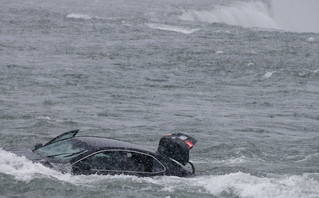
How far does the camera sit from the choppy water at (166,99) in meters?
11.5

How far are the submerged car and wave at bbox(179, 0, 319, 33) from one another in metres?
53.6

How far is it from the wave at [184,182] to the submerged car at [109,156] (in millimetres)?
123

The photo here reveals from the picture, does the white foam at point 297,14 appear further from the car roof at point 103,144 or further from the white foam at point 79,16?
the car roof at point 103,144

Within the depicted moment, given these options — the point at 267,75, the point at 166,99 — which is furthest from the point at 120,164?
the point at 267,75

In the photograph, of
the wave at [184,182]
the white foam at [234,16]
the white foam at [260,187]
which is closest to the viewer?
the wave at [184,182]

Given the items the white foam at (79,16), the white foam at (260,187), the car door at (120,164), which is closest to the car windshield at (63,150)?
the car door at (120,164)

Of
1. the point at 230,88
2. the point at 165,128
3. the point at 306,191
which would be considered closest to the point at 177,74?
the point at 230,88

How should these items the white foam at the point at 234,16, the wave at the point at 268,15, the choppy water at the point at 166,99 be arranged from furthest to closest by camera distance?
the wave at the point at 268,15
the white foam at the point at 234,16
the choppy water at the point at 166,99

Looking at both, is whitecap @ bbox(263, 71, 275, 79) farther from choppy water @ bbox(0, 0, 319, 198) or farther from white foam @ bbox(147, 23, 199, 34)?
white foam @ bbox(147, 23, 199, 34)

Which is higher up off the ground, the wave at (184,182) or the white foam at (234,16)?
the wave at (184,182)

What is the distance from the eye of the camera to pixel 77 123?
1897 cm

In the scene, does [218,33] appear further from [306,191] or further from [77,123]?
[306,191]

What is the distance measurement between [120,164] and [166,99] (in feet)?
43.0

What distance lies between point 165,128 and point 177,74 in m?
10.9
